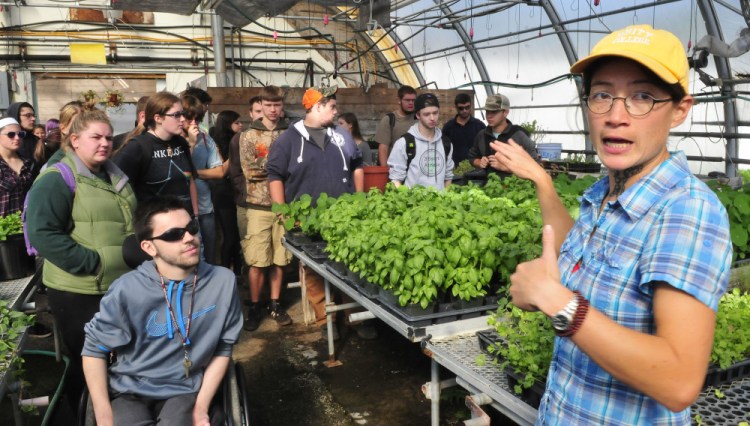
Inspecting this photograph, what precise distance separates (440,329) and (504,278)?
0.49 metres

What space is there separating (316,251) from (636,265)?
3106 mm

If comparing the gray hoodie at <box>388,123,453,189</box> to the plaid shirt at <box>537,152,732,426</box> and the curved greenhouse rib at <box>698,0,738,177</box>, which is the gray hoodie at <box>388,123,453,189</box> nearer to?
the plaid shirt at <box>537,152,732,426</box>

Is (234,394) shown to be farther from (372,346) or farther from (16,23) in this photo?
(16,23)

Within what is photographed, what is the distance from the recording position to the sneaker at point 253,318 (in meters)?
5.04

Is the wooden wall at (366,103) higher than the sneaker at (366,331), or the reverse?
the wooden wall at (366,103)

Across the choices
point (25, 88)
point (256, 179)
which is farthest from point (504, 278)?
point (25, 88)

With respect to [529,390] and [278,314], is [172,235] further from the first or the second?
[278,314]

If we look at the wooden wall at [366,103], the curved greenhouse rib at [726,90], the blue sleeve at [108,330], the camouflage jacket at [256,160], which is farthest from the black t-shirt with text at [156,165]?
the curved greenhouse rib at [726,90]

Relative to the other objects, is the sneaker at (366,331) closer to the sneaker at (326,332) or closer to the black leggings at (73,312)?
the sneaker at (326,332)

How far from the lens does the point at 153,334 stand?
2367 mm

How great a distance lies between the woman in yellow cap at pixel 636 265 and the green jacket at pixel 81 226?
2.48m

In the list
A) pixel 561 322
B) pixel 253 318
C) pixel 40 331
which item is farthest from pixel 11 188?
pixel 561 322

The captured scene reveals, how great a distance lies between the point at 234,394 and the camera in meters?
2.47

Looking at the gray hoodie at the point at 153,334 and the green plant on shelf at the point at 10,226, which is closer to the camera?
the gray hoodie at the point at 153,334
